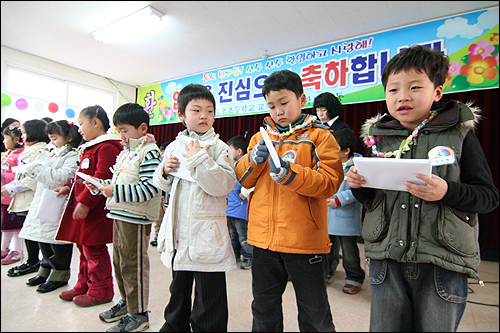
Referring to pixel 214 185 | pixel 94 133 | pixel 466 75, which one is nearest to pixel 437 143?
pixel 214 185

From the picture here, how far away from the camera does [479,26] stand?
294 cm

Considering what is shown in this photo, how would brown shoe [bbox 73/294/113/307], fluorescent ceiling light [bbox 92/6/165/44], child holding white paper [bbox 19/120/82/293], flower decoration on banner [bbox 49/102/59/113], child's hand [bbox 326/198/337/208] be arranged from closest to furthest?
1. brown shoe [bbox 73/294/113/307]
2. child holding white paper [bbox 19/120/82/293]
3. child's hand [bbox 326/198/337/208]
4. fluorescent ceiling light [bbox 92/6/165/44]
5. flower decoration on banner [bbox 49/102/59/113]

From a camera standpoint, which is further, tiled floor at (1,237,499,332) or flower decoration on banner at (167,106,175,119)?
flower decoration on banner at (167,106,175,119)

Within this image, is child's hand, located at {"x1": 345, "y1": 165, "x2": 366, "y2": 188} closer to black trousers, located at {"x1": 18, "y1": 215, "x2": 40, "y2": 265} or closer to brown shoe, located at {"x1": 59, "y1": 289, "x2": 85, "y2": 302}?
brown shoe, located at {"x1": 59, "y1": 289, "x2": 85, "y2": 302}

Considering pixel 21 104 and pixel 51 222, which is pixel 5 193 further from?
pixel 21 104

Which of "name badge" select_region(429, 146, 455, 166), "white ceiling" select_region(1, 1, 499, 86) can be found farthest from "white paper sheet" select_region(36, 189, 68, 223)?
"white ceiling" select_region(1, 1, 499, 86)

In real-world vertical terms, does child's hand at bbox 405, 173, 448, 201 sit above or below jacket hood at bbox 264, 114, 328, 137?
below

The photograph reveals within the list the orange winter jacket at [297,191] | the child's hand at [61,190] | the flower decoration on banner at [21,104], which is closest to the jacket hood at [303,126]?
the orange winter jacket at [297,191]

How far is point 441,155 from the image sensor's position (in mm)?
726

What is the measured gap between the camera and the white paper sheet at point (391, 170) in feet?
2.20

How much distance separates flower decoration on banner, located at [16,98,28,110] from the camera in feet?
15.3

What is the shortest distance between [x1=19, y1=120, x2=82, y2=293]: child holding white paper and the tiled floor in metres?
0.09

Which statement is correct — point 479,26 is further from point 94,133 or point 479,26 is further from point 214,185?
point 94,133

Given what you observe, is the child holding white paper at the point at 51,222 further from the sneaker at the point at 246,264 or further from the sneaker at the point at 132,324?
the sneaker at the point at 246,264
